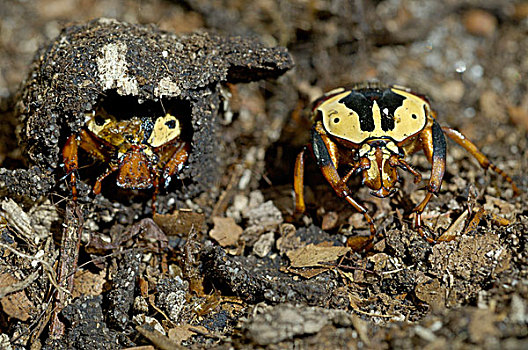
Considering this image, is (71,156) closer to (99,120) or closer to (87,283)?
(99,120)

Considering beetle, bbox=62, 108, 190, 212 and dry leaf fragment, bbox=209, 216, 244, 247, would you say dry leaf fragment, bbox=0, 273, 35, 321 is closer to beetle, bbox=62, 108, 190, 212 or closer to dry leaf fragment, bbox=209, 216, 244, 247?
beetle, bbox=62, 108, 190, 212

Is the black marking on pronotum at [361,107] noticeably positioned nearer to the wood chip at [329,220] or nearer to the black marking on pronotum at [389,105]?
the black marking on pronotum at [389,105]

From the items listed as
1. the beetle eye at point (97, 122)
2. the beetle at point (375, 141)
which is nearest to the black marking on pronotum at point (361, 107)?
the beetle at point (375, 141)

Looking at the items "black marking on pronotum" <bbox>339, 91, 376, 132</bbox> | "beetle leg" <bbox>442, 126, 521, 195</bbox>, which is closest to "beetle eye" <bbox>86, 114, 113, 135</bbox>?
"black marking on pronotum" <bbox>339, 91, 376, 132</bbox>

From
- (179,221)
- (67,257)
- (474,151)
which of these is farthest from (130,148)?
(474,151)

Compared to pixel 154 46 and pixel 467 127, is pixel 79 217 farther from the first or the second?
pixel 467 127

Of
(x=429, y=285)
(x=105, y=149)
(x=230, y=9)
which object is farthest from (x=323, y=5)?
(x=429, y=285)
